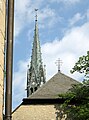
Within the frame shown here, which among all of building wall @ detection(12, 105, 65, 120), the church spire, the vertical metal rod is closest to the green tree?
building wall @ detection(12, 105, 65, 120)

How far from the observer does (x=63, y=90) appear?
33.6 meters

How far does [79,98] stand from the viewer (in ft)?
95.3

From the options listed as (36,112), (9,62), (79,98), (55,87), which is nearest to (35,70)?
(55,87)

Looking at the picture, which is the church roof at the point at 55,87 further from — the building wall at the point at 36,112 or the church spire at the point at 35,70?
the church spire at the point at 35,70

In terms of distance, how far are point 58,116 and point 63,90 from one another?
313cm

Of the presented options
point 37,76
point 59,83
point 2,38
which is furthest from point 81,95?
point 37,76

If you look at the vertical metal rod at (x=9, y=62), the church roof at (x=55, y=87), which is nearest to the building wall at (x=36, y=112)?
the church roof at (x=55, y=87)

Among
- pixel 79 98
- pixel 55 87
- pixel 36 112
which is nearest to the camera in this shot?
pixel 79 98

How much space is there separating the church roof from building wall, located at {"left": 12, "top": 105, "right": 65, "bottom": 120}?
92 cm

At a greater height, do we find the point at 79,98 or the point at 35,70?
the point at 35,70

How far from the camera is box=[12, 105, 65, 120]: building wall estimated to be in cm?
3145

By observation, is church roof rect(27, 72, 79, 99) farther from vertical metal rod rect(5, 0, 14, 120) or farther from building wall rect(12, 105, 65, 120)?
vertical metal rod rect(5, 0, 14, 120)

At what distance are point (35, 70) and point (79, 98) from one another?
113ft

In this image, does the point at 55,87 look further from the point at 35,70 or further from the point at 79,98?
the point at 35,70
